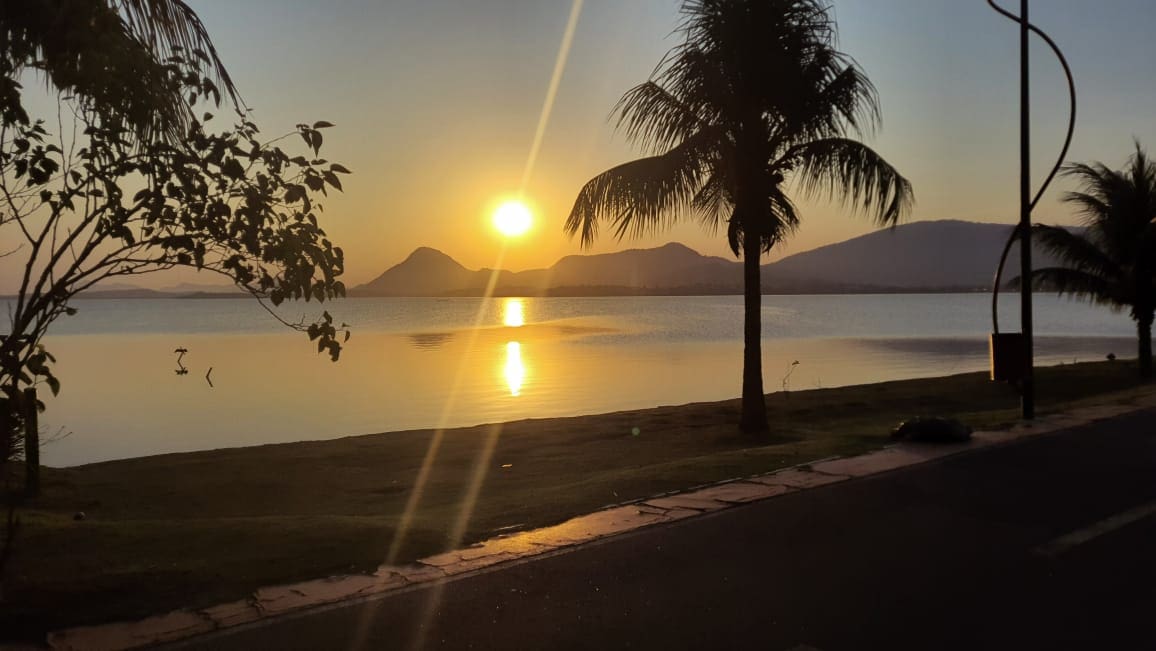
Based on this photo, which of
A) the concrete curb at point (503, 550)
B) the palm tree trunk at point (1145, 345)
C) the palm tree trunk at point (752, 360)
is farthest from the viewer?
the palm tree trunk at point (1145, 345)

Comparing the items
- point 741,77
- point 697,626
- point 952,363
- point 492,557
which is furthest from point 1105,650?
point 952,363

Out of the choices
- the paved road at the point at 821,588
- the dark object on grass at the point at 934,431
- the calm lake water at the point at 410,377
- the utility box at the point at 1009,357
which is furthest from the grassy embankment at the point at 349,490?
the calm lake water at the point at 410,377

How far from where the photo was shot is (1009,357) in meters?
14.1

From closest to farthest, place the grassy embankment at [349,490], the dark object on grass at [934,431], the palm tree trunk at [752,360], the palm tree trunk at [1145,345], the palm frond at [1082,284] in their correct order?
the grassy embankment at [349,490], the dark object on grass at [934,431], the palm tree trunk at [752,360], the palm tree trunk at [1145,345], the palm frond at [1082,284]

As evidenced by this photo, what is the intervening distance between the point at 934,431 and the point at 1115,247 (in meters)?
18.9

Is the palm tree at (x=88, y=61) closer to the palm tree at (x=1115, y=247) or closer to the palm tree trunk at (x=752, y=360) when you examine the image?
the palm tree trunk at (x=752, y=360)

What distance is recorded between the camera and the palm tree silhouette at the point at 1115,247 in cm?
2538

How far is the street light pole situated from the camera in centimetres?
1375

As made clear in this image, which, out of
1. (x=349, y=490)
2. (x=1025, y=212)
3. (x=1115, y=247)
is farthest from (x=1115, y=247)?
(x=349, y=490)

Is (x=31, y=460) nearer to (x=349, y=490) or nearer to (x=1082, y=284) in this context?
(x=349, y=490)

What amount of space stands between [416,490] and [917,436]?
661 cm

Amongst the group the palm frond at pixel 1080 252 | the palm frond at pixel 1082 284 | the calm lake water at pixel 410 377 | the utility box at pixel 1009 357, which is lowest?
the calm lake water at pixel 410 377

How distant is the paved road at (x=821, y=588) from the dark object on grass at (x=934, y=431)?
3.00 metres

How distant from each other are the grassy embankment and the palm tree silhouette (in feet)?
13.3
